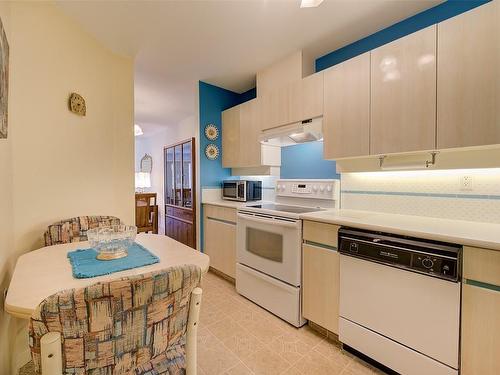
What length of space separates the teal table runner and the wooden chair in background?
3.40 metres

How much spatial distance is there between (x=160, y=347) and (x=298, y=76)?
8.01 ft

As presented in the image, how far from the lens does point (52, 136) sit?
1.81 m

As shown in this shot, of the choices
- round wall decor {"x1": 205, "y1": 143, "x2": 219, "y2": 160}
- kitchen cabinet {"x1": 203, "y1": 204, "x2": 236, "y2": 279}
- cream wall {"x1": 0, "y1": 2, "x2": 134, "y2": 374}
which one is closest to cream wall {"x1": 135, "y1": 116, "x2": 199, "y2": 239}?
round wall decor {"x1": 205, "y1": 143, "x2": 219, "y2": 160}

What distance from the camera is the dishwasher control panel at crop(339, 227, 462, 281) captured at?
1.23 meters

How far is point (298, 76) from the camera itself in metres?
2.42

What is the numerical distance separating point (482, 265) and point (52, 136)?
280cm

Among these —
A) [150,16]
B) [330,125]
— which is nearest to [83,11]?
[150,16]

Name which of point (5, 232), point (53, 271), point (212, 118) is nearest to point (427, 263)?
point (53, 271)

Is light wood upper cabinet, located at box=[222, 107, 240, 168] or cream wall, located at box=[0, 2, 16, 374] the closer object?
cream wall, located at box=[0, 2, 16, 374]

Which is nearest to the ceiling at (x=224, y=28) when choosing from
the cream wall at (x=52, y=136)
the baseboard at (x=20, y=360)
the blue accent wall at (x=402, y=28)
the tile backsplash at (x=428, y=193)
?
the blue accent wall at (x=402, y=28)

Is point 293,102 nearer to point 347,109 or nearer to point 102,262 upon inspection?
point 347,109

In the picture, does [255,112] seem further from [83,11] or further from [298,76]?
[83,11]

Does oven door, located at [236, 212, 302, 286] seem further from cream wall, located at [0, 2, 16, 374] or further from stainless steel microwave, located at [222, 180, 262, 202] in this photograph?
cream wall, located at [0, 2, 16, 374]

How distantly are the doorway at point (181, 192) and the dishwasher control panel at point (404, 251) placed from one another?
2395 mm
